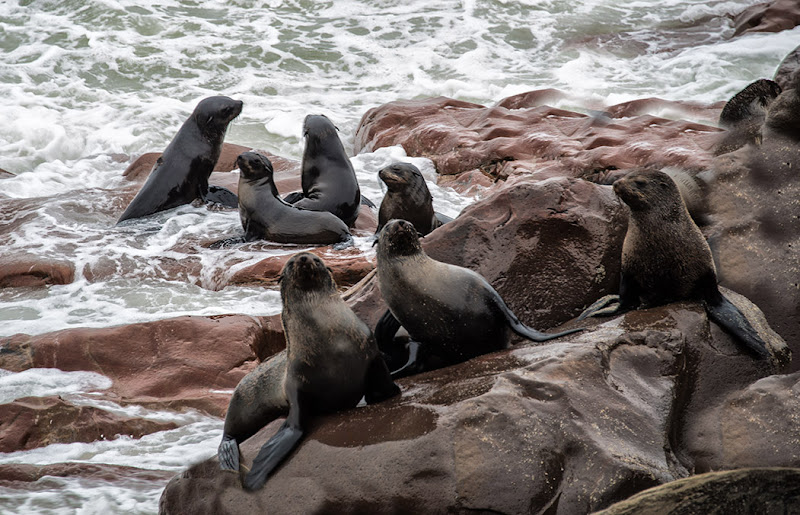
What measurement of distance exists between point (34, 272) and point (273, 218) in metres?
2.23

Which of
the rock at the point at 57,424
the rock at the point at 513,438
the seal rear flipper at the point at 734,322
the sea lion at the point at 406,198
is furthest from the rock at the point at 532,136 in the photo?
the rock at the point at 57,424

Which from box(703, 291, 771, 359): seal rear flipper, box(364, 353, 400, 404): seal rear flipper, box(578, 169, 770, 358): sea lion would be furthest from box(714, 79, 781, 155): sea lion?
box(364, 353, 400, 404): seal rear flipper

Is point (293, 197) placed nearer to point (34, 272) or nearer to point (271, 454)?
point (34, 272)

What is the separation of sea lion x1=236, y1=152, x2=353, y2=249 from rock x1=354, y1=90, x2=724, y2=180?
248 cm

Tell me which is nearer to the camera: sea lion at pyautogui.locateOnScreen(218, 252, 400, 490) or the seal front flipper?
the seal front flipper

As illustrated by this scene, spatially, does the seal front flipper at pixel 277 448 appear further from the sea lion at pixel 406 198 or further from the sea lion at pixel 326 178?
the sea lion at pixel 326 178

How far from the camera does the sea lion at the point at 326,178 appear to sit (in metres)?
8.94

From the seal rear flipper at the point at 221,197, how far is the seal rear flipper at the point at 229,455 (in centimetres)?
588

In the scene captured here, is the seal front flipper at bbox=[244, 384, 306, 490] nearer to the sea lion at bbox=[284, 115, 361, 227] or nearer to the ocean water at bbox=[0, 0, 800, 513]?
the ocean water at bbox=[0, 0, 800, 513]

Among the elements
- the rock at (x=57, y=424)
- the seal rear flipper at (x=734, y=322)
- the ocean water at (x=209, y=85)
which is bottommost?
the ocean water at (x=209, y=85)

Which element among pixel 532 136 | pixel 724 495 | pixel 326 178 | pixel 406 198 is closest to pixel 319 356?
pixel 724 495

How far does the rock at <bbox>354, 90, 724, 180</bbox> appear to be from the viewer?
973 cm

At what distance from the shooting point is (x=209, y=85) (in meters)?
16.9

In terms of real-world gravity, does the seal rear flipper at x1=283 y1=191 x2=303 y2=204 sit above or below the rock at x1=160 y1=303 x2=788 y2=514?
below
